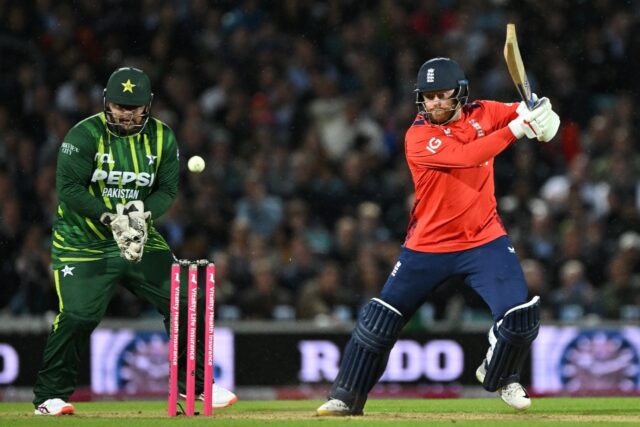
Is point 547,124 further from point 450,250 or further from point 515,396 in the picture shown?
point 515,396

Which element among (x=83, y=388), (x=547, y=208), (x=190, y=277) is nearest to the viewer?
(x=190, y=277)

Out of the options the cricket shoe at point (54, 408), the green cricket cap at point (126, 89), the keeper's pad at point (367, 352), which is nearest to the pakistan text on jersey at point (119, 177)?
the green cricket cap at point (126, 89)

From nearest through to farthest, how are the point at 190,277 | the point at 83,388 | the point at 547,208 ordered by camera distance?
the point at 190,277 → the point at 83,388 → the point at 547,208

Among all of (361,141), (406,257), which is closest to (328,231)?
(361,141)

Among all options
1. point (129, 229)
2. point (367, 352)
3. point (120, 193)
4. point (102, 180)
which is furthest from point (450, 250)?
point (102, 180)

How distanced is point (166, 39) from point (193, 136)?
69.8 inches

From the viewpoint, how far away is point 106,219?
8.39m

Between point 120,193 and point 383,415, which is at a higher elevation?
point 120,193

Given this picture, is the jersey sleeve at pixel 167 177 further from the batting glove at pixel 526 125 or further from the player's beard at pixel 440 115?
the batting glove at pixel 526 125

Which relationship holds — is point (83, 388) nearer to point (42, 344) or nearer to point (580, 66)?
point (42, 344)

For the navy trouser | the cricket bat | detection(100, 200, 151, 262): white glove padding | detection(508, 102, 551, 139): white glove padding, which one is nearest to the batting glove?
detection(508, 102, 551, 139): white glove padding

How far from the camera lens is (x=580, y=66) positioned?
51.6 feet

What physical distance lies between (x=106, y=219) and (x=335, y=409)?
179 cm

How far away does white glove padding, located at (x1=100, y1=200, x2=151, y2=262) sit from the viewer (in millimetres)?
8336
